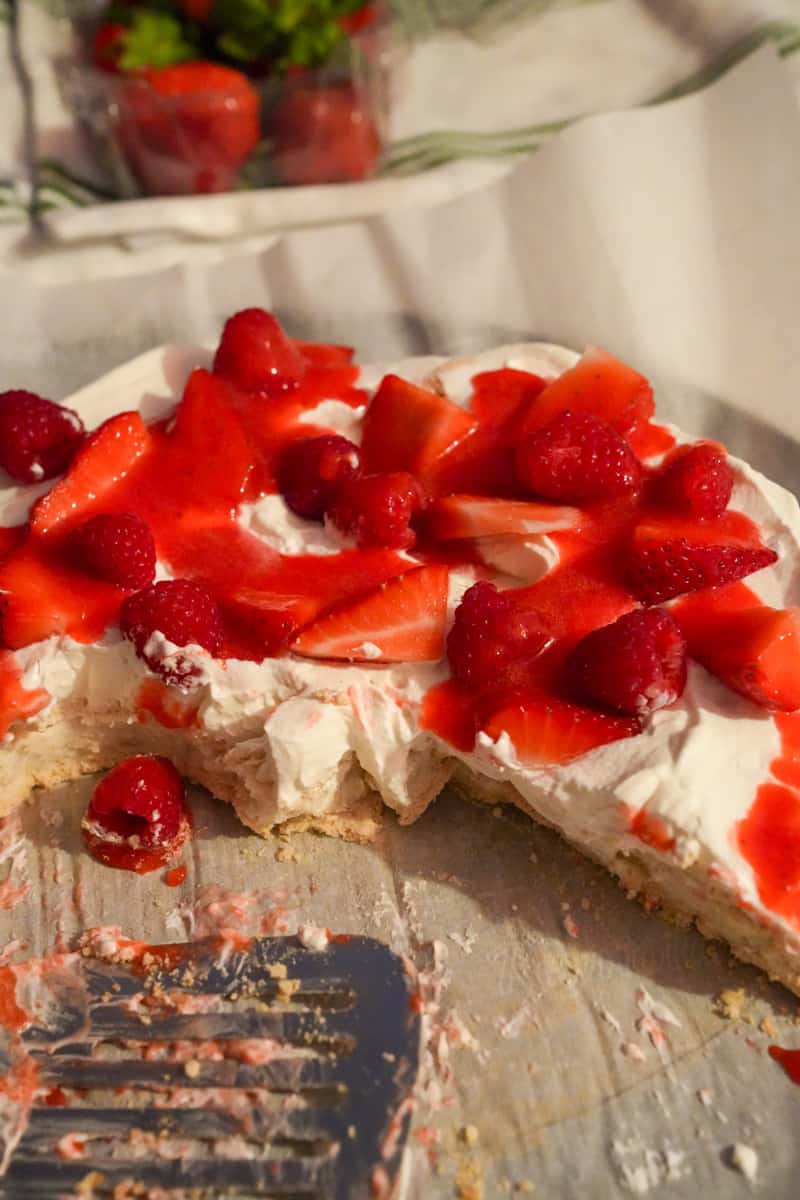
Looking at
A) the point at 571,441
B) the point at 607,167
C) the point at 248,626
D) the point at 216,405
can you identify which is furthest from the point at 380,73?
the point at 248,626

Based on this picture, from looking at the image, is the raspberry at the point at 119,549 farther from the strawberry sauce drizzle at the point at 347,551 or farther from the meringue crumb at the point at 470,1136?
the meringue crumb at the point at 470,1136

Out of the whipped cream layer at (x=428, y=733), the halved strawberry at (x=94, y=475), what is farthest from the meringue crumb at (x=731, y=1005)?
the halved strawberry at (x=94, y=475)

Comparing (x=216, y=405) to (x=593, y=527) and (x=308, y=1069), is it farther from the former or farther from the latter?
(x=308, y=1069)

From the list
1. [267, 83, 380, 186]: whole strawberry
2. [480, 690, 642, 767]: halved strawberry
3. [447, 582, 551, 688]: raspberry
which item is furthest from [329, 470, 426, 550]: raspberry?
[267, 83, 380, 186]: whole strawberry

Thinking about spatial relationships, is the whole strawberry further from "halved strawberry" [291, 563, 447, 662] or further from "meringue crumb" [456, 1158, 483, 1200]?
"meringue crumb" [456, 1158, 483, 1200]

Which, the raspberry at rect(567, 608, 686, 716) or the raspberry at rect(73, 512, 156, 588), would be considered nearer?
the raspberry at rect(567, 608, 686, 716)
